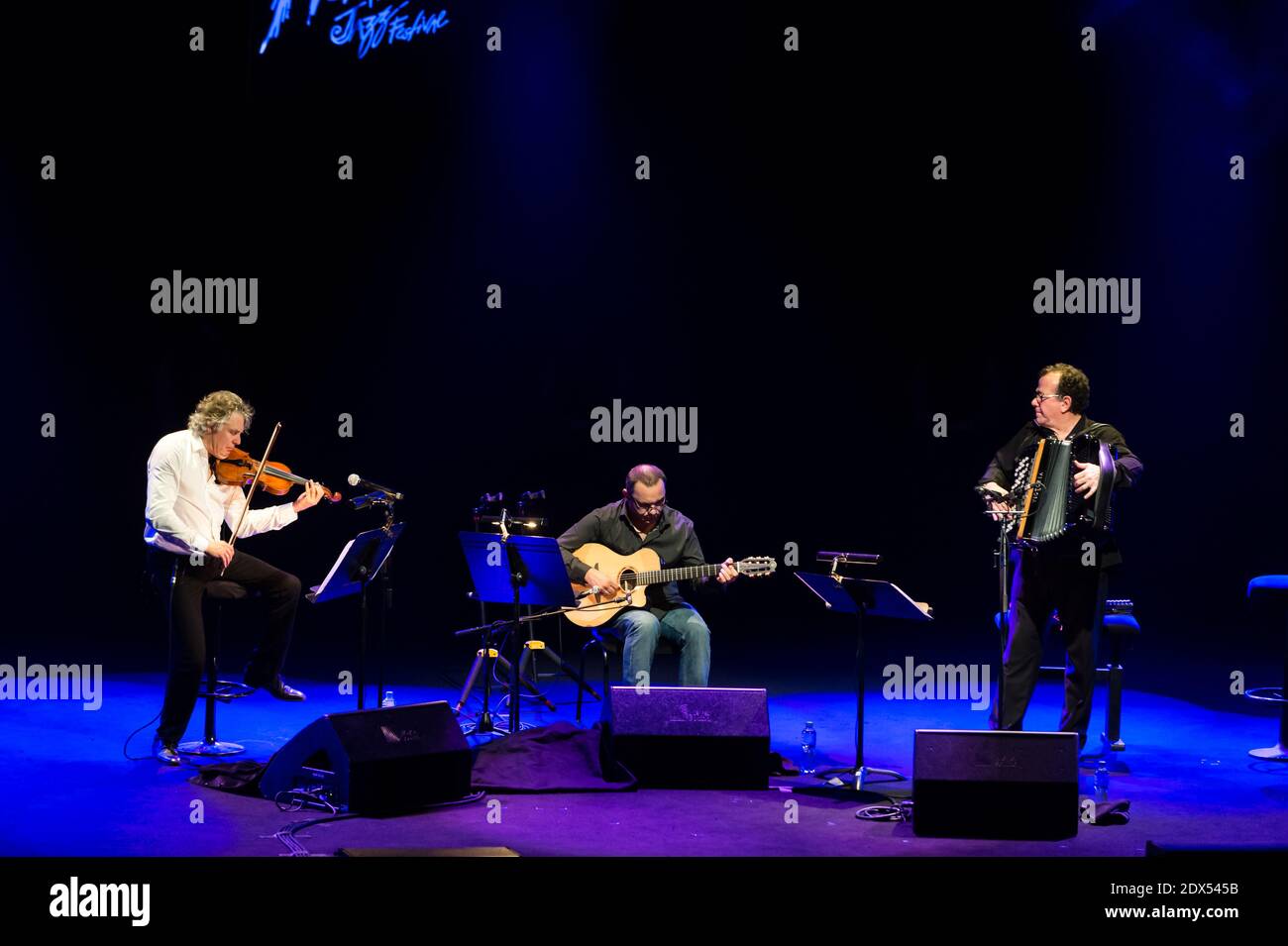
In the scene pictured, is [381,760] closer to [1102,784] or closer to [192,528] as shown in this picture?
[192,528]

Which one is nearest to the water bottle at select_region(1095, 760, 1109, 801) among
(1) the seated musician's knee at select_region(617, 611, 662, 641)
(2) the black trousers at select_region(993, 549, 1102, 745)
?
(2) the black trousers at select_region(993, 549, 1102, 745)

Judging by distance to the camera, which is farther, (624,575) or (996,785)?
(624,575)

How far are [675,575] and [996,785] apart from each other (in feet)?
7.45

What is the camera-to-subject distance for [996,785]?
4.76m

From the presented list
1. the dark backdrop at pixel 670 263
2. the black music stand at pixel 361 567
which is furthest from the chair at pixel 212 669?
the dark backdrop at pixel 670 263

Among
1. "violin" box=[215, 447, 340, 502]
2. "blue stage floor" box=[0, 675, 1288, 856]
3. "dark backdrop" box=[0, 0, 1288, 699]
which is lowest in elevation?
"blue stage floor" box=[0, 675, 1288, 856]

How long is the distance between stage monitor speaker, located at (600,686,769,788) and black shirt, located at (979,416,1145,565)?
5.05 feet

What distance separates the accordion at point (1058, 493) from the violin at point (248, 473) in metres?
3.01

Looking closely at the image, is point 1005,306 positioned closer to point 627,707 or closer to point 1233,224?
point 1233,224

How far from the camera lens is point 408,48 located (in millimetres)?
8328

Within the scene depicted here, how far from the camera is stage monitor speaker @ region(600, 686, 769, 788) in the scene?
552 centimetres

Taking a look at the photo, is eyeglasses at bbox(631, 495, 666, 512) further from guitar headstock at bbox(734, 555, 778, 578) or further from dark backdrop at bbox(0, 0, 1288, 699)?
dark backdrop at bbox(0, 0, 1288, 699)

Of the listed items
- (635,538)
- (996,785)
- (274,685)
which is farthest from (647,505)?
(996,785)

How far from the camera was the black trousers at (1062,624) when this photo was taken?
6035 mm
